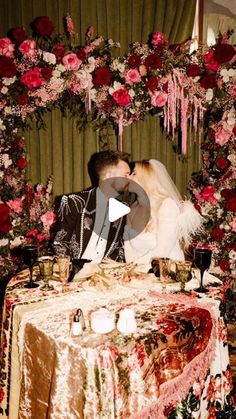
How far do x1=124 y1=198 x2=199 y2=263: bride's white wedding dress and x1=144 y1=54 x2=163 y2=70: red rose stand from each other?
107 cm

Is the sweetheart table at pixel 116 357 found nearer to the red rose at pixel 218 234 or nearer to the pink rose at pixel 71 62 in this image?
the red rose at pixel 218 234

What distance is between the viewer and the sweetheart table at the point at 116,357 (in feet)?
4.42

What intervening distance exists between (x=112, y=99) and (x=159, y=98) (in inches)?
15.0

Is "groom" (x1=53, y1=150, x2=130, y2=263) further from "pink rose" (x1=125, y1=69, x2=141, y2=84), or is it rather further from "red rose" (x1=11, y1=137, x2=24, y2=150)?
"red rose" (x1=11, y1=137, x2=24, y2=150)

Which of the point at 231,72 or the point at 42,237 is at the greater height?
the point at 231,72

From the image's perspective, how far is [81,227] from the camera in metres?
2.81

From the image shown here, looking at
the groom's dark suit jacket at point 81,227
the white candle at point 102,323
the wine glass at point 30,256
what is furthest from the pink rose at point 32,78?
the white candle at point 102,323

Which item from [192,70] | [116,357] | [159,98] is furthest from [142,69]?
[116,357]

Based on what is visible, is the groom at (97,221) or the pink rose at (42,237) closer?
the groom at (97,221)

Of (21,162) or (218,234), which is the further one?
(21,162)

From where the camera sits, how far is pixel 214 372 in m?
1.70

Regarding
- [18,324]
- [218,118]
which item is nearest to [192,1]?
[218,118]

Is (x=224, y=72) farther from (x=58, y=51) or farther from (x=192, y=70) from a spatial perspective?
(x=58, y=51)
